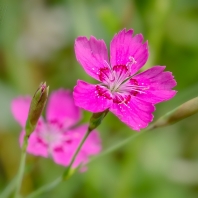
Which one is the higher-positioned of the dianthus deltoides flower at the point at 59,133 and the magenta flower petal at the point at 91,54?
the magenta flower petal at the point at 91,54

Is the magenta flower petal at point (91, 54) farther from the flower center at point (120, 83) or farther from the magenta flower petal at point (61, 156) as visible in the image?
the magenta flower petal at point (61, 156)

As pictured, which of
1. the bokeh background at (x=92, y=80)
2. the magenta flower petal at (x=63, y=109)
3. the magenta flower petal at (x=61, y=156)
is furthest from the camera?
the bokeh background at (x=92, y=80)

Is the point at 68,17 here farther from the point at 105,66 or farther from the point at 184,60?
the point at 105,66

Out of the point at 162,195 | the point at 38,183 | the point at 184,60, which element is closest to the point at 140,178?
the point at 162,195

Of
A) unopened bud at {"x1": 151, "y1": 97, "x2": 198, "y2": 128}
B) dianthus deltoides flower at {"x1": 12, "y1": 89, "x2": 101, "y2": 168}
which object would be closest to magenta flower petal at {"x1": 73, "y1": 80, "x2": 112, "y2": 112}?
unopened bud at {"x1": 151, "y1": 97, "x2": 198, "y2": 128}

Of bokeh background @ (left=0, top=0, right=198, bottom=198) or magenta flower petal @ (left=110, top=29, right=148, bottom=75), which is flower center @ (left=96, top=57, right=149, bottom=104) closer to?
magenta flower petal @ (left=110, top=29, right=148, bottom=75)

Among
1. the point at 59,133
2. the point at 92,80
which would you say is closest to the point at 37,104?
the point at 59,133

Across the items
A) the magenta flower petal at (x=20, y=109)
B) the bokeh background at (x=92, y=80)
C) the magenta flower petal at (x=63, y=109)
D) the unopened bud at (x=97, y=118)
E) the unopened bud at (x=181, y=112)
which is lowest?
the bokeh background at (x=92, y=80)

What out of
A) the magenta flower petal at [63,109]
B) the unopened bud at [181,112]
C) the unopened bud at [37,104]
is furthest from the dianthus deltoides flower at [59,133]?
the unopened bud at [181,112]
